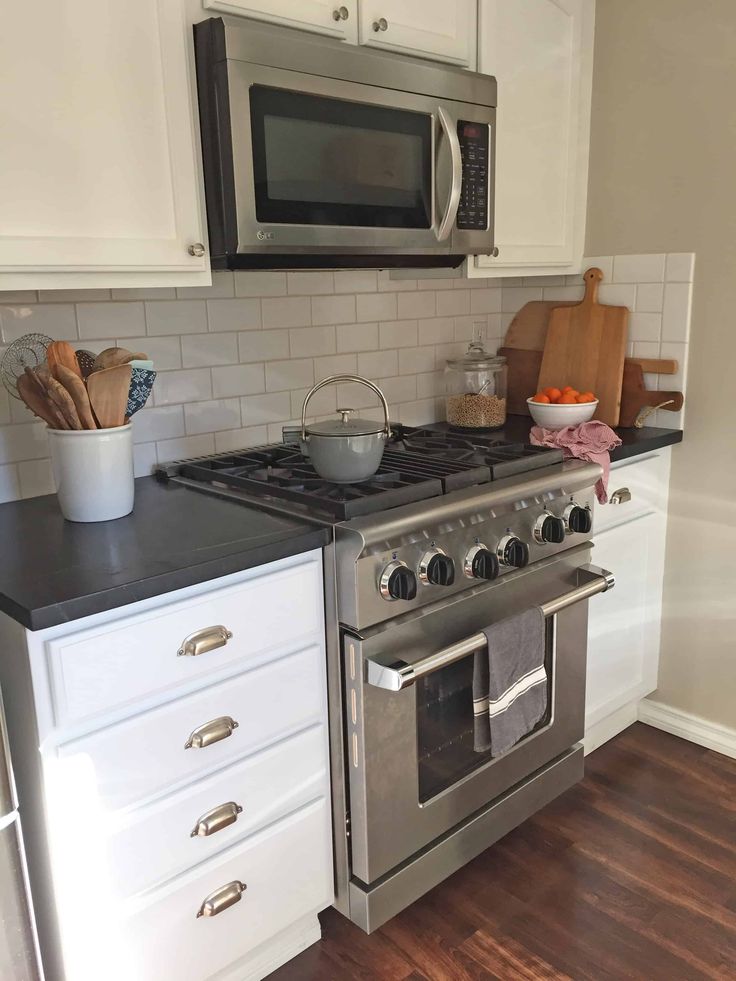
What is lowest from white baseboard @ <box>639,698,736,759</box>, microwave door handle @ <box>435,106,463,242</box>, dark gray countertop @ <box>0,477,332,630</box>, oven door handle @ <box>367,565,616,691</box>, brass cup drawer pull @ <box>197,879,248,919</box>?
white baseboard @ <box>639,698,736,759</box>

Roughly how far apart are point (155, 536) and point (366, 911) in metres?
0.88

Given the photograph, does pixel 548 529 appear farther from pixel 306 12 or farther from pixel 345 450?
pixel 306 12

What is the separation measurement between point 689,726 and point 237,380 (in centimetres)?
173

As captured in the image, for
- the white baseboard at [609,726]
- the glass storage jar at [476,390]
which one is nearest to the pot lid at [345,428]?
the glass storage jar at [476,390]

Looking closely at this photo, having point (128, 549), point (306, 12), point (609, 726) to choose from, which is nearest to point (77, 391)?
point (128, 549)

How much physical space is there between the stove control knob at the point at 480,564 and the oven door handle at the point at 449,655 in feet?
0.43

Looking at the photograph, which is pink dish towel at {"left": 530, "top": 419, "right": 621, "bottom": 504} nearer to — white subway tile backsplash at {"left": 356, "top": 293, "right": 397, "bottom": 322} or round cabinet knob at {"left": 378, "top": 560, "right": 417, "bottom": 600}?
white subway tile backsplash at {"left": 356, "top": 293, "right": 397, "bottom": 322}

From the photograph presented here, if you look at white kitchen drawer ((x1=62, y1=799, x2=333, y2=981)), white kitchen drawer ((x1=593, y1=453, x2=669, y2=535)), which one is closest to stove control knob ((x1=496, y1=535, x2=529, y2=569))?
white kitchen drawer ((x1=593, y1=453, x2=669, y2=535))

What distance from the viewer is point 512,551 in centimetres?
178

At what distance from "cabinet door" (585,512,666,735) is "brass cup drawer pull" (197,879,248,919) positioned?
3.81 ft

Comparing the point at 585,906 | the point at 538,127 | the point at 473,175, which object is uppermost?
the point at 538,127

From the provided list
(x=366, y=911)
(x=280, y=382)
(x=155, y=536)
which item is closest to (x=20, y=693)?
(x=155, y=536)

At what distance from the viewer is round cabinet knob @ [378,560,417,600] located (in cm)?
155

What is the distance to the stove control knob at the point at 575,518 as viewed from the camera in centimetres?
197
